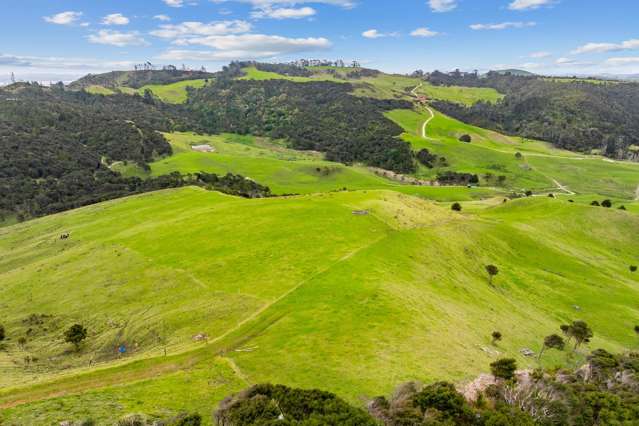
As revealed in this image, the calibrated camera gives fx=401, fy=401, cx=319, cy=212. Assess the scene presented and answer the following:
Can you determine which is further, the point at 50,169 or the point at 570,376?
the point at 50,169

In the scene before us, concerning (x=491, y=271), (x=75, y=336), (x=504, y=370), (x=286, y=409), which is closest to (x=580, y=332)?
(x=491, y=271)

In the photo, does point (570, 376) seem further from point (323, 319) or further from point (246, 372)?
point (246, 372)

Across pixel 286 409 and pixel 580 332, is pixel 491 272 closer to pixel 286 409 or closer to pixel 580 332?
pixel 580 332

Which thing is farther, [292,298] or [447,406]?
[292,298]

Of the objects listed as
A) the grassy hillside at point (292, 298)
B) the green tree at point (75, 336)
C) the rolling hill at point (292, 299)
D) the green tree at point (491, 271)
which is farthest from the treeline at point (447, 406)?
the green tree at point (491, 271)

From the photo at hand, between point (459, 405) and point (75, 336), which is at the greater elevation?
point (459, 405)

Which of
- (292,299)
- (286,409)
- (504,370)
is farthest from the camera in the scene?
(292,299)

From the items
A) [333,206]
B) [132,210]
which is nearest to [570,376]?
[333,206]

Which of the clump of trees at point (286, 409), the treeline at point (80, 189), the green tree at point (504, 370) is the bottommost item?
the treeline at point (80, 189)

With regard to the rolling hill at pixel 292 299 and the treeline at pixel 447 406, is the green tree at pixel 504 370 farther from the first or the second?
the rolling hill at pixel 292 299
